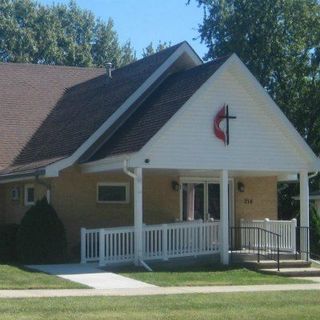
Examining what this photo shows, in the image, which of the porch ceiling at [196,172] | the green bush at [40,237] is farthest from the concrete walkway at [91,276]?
the porch ceiling at [196,172]

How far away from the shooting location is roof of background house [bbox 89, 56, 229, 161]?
21891mm

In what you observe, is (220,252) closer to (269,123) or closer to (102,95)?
(269,123)

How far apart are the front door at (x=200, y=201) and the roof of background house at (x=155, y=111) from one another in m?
3.39

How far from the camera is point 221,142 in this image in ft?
73.6

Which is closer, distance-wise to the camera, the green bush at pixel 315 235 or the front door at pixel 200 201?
the front door at pixel 200 201

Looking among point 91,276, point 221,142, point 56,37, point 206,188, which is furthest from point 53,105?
point 56,37

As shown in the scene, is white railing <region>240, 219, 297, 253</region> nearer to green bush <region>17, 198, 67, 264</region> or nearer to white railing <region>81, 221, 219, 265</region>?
white railing <region>81, 221, 219, 265</region>

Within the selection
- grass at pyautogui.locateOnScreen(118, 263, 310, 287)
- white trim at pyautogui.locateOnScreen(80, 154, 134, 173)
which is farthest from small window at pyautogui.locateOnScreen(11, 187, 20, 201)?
grass at pyautogui.locateOnScreen(118, 263, 310, 287)

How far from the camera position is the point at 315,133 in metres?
40.0

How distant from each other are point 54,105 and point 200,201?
717 cm

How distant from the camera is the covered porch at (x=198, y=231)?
21.6 metres

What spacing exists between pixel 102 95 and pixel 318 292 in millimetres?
12412

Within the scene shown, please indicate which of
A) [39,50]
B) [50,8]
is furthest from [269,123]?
[50,8]

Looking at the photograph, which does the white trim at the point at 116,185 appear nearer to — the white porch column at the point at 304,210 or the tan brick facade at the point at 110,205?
the tan brick facade at the point at 110,205
